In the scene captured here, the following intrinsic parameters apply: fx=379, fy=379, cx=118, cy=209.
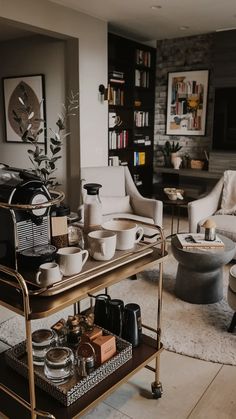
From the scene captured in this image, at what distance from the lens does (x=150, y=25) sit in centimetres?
486

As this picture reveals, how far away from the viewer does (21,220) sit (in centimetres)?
132

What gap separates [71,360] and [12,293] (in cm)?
46

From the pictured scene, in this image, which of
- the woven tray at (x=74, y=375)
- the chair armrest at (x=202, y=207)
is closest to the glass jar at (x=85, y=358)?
the woven tray at (x=74, y=375)

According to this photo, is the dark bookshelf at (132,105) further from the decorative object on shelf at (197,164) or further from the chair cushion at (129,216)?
the chair cushion at (129,216)

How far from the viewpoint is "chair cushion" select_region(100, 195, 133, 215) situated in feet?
12.9

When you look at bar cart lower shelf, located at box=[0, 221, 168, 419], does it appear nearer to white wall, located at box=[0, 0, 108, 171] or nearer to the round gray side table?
the round gray side table

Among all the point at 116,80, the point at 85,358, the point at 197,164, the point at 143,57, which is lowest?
the point at 85,358

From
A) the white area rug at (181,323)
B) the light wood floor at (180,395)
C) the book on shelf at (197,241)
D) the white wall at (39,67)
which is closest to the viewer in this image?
the light wood floor at (180,395)

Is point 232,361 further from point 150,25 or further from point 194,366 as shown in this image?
point 150,25

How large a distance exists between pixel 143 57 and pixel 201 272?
394cm

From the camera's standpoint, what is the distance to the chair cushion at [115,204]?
393 centimetres

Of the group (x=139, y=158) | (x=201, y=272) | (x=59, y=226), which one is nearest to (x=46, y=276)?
(x=59, y=226)

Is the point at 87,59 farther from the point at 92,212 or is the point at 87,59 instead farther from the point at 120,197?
the point at 92,212

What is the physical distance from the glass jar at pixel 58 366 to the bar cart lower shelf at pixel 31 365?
0.07 metres
